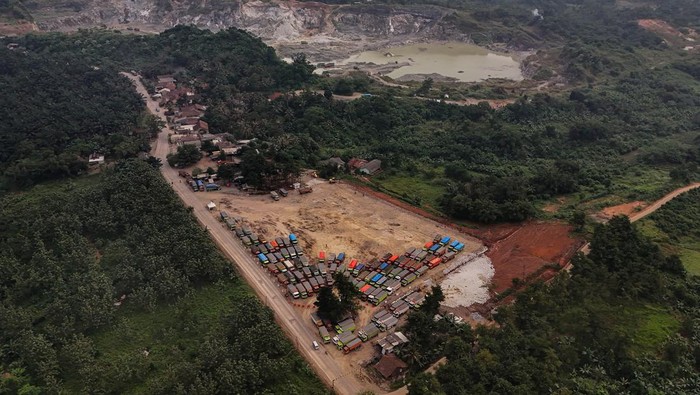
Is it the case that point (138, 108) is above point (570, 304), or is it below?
below

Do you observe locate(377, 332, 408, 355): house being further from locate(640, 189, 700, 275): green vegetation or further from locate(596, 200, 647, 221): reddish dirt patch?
locate(596, 200, 647, 221): reddish dirt patch

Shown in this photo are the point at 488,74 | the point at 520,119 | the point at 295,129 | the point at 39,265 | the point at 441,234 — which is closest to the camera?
the point at 39,265

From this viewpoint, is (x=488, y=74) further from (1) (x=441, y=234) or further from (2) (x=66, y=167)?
(2) (x=66, y=167)

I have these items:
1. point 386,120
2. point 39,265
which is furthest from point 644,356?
point 386,120

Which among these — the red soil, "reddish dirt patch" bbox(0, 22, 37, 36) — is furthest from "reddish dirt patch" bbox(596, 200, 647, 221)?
"reddish dirt patch" bbox(0, 22, 37, 36)

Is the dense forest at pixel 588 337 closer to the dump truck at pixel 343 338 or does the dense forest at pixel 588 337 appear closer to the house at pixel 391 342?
the house at pixel 391 342

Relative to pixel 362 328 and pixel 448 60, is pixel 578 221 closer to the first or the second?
pixel 362 328
